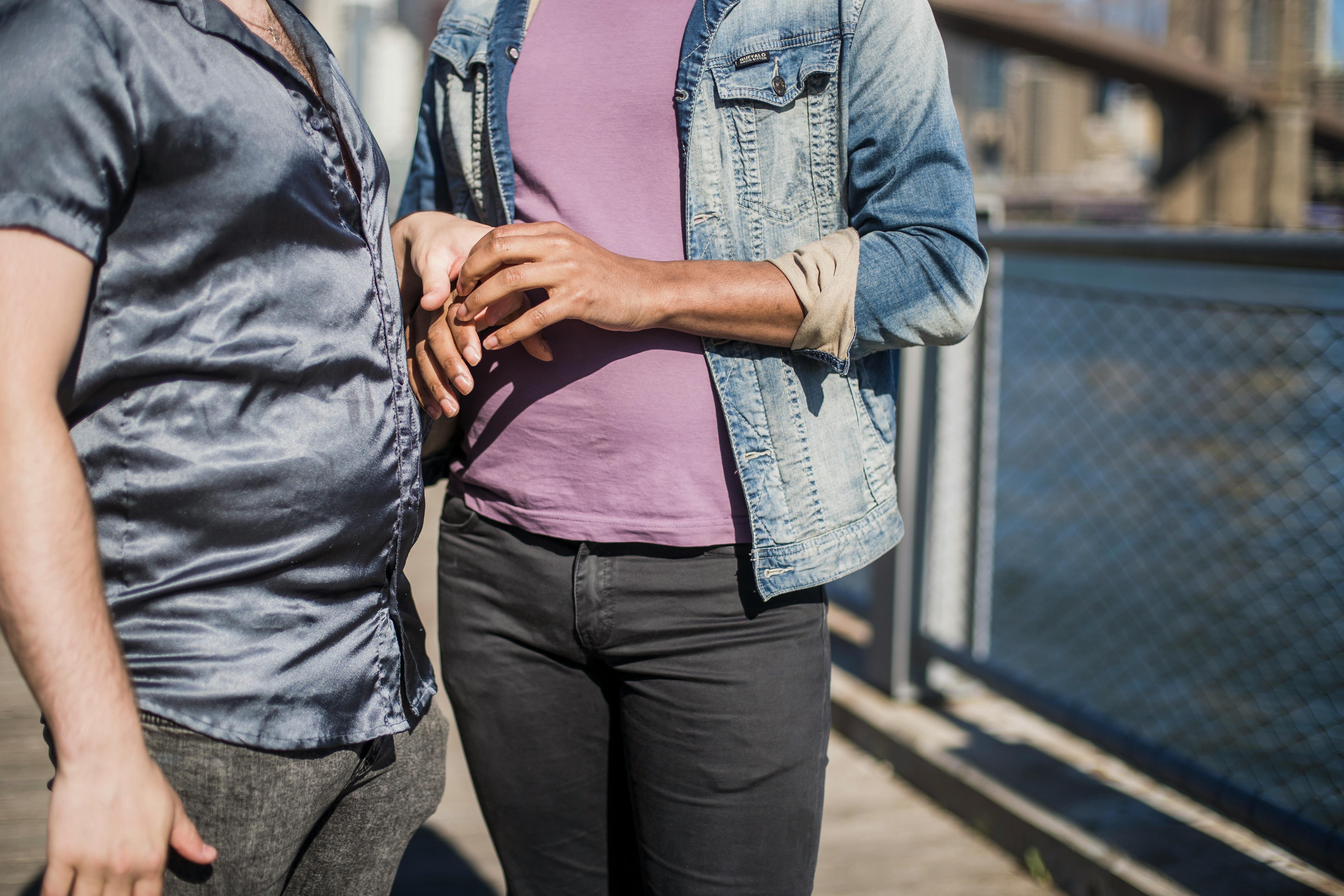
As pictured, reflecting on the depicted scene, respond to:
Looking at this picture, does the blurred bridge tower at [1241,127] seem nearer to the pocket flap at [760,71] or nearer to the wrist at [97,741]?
the pocket flap at [760,71]

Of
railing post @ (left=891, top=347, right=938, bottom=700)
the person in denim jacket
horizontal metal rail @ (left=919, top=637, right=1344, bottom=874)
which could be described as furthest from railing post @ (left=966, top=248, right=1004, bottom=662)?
the person in denim jacket

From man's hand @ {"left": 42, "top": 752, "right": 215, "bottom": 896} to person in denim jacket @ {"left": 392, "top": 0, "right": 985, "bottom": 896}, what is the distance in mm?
489

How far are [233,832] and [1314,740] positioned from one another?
484 cm

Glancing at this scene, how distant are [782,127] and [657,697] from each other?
2.13ft

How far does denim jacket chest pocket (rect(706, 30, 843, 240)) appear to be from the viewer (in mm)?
1193

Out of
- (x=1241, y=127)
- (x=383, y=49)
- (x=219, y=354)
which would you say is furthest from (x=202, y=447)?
(x=1241, y=127)

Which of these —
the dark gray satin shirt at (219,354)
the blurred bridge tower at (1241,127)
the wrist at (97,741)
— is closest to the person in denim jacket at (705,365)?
the dark gray satin shirt at (219,354)

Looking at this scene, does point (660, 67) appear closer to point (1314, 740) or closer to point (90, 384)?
point (90, 384)

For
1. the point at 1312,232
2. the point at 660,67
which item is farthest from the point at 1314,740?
the point at 660,67

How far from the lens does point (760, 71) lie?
1.21 m

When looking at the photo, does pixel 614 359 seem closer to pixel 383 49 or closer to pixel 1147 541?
pixel 1147 541

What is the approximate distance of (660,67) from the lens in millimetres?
1227

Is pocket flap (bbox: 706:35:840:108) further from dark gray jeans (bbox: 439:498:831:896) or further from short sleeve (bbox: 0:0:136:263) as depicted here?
short sleeve (bbox: 0:0:136:263)

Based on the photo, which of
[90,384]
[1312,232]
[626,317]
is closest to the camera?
[90,384]
